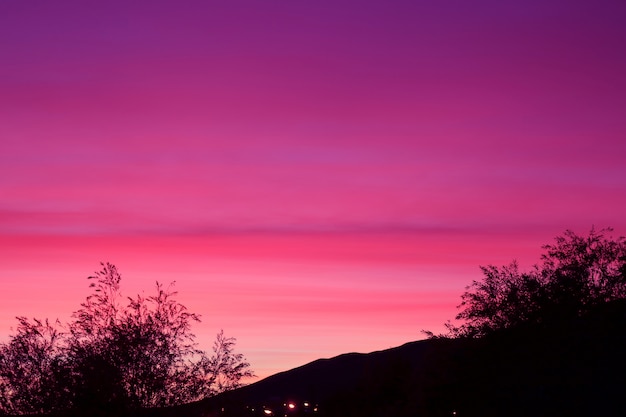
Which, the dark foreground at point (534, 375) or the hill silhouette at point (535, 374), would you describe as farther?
the hill silhouette at point (535, 374)

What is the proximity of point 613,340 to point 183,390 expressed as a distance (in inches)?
937

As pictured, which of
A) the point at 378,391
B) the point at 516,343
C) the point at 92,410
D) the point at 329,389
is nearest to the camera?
the point at 92,410

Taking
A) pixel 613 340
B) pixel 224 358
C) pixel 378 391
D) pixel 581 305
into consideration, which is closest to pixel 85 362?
pixel 224 358

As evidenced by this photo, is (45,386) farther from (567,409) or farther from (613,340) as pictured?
(613,340)

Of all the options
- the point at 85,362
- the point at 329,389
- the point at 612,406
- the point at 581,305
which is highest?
the point at 329,389

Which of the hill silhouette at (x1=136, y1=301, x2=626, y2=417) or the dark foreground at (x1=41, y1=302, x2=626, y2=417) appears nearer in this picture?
the dark foreground at (x1=41, y1=302, x2=626, y2=417)

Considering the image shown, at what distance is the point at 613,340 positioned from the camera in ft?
151

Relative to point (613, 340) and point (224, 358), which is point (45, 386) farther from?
point (613, 340)

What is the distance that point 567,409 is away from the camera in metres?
43.8

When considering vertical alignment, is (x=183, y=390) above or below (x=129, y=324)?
below

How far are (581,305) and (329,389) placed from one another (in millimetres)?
137135

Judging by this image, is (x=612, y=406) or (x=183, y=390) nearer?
(x=183, y=390)

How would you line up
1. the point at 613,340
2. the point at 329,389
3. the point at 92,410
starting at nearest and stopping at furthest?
the point at 92,410, the point at 613,340, the point at 329,389

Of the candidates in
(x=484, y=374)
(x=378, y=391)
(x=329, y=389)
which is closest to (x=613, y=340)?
(x=484, y=374)
